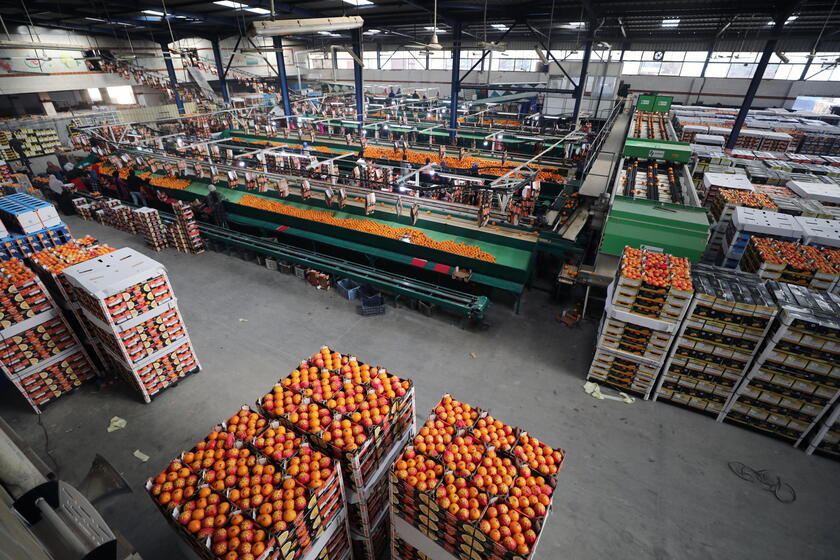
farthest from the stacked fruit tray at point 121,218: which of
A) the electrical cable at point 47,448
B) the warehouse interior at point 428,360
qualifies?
the electrical cable at point 47,448

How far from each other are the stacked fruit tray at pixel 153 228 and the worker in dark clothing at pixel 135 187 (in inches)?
125

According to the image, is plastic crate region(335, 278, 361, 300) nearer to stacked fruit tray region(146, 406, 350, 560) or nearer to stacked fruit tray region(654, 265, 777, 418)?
stacked fruit tray region(146, 406, 350, 560)

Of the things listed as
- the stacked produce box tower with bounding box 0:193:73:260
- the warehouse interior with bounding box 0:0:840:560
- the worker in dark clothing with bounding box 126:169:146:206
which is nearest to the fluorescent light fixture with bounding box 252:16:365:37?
the warehouse interior with bounding box 0:0:840:560

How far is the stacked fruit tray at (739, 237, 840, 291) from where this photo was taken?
6582 millimetres

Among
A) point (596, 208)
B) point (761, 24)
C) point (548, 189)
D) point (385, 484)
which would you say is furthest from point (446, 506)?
point (761, 24)

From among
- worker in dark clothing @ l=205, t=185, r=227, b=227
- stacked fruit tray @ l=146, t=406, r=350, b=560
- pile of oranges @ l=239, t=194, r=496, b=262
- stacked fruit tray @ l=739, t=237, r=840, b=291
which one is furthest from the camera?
worker in dark clothing @ l=205, t=185, r=227, b=227

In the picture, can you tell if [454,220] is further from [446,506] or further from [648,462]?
[446,506]

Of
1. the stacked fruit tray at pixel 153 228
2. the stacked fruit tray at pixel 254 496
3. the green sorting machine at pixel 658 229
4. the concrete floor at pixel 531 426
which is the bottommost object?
the concrete floor at pixel 531 426

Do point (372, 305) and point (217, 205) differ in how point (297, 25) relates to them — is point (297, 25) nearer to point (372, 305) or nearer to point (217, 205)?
point (372, 305)

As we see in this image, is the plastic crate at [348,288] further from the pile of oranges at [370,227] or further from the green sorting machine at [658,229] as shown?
the green sorting machine at [658,229]

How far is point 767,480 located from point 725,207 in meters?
6.60

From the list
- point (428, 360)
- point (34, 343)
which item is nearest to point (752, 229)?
point (428, 360)

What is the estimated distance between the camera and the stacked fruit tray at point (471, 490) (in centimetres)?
326

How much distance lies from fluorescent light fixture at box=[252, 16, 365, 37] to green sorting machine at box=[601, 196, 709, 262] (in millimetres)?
6086
